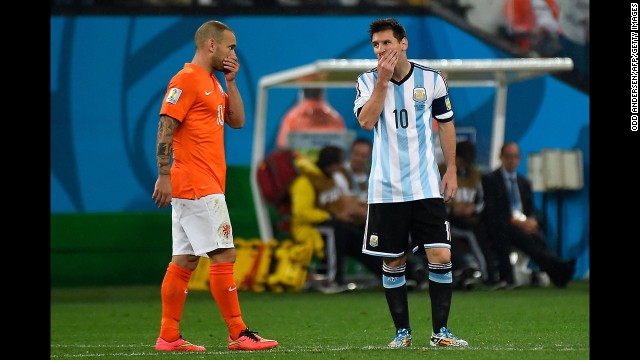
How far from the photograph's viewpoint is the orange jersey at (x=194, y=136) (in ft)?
25.4

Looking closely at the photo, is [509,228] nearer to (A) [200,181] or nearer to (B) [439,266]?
(B) [439,266]

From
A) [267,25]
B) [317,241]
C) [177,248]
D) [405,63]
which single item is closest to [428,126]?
[405,63]

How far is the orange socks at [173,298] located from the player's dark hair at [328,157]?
22.1 feet

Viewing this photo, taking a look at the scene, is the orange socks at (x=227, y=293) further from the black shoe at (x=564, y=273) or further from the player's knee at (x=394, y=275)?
the black shoe at (x=564, y=273)

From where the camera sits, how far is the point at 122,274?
649 inches

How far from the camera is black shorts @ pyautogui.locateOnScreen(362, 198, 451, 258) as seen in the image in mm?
7648

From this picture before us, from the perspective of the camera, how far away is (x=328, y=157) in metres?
14.6

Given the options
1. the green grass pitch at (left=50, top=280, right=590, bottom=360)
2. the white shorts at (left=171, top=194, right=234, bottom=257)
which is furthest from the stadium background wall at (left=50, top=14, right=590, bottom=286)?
the white shorts at (left=171, top=194, right=234, bottom=257)

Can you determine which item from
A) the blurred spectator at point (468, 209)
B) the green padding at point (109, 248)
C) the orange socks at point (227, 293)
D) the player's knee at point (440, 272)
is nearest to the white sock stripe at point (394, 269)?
the player's knee at point (440, 272)

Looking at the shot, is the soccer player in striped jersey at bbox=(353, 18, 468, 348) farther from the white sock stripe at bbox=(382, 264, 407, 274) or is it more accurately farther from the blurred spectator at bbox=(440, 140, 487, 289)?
the blurred spectator at bbox=(440, 140, 487, 289)

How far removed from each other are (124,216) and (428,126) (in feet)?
30.1

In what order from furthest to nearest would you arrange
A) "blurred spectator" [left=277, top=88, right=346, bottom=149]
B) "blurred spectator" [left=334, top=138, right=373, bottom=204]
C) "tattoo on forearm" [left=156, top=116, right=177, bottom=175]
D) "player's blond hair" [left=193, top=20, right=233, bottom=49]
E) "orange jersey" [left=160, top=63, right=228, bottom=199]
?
"blurred spectator" [left=277, top=88, right=346, bottom=149], "blurred spectator" [left=334, top=138, right=373, bottom=204], "player's blond hair" [left=193, top=20, right=233, bottom=49], "orange jersey" [left=160, top=63, right=228, bottom=199], "tattoo on forearm" [left=156, top=116, right=177, bottom=175]

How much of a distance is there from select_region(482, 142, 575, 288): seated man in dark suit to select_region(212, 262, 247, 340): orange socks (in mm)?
Answer: 7413

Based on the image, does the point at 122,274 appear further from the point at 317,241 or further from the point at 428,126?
the point at 428,126
